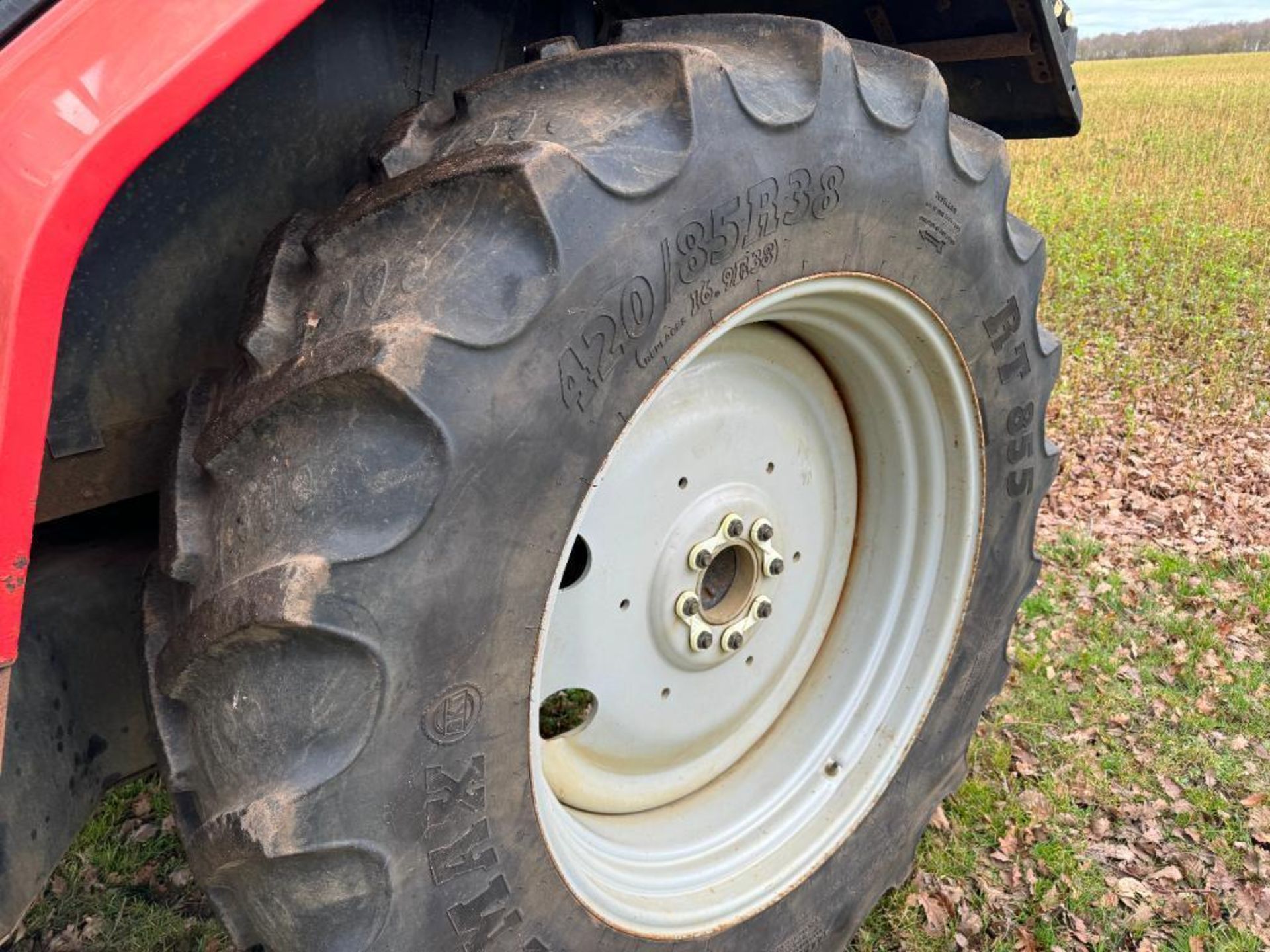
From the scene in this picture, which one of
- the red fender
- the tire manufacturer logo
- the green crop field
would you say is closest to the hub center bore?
the tire manufacturer logo

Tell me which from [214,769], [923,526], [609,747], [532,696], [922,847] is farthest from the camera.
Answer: [922,847]

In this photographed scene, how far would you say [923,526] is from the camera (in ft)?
7.51

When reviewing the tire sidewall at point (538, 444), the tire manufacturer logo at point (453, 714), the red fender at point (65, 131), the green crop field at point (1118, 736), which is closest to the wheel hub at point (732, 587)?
the tire sidewall at point (538, 444)

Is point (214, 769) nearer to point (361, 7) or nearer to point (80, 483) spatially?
point (80, 483)

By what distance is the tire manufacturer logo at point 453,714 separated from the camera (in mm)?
1365

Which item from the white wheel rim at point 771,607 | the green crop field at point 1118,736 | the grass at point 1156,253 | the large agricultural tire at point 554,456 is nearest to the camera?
the large agricultural tire at point 554,456

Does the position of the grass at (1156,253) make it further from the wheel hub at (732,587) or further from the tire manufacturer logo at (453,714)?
the tire manufacturer logo at (453,714)

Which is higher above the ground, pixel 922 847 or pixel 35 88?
pixel 35 88

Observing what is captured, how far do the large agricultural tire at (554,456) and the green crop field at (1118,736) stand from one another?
692 mm

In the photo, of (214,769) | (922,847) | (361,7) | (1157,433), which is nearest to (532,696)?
(214,769)

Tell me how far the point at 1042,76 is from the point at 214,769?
6.92 ft

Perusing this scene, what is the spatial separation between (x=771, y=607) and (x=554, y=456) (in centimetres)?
90

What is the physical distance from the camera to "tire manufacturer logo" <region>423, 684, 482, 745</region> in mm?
1365

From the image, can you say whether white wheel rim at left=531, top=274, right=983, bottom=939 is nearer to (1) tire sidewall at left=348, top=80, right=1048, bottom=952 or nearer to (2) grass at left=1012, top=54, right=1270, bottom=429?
(1) tire sidewall at left=348, top=80, right=1048, bottom=952
